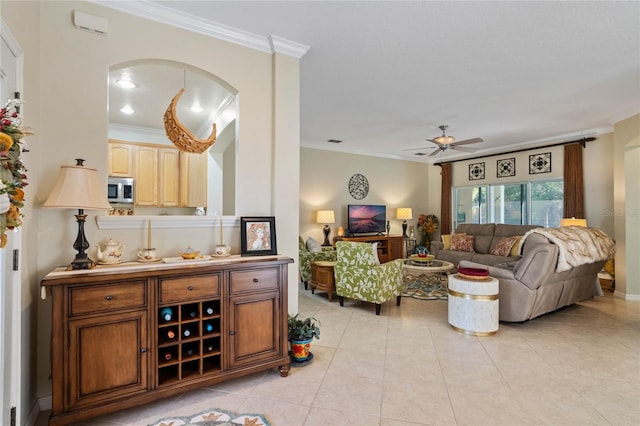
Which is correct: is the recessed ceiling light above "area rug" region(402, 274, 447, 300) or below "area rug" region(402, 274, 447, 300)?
above

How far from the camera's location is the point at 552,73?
3.45 metres

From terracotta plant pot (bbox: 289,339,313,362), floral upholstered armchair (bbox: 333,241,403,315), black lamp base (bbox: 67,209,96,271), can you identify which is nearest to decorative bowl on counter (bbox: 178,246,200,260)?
black lamp base (bbox: 67,209,96,271)

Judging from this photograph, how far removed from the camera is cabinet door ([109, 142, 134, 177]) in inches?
197

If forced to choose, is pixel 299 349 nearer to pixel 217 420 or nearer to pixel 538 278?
pixel 217 420

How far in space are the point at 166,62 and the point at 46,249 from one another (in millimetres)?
1589

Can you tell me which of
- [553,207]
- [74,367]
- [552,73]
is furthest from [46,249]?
[553,207]

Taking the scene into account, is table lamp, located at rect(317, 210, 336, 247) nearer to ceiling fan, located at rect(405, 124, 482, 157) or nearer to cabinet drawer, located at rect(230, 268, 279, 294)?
ceiling fan, located at rect(405, 124, 482, 157)

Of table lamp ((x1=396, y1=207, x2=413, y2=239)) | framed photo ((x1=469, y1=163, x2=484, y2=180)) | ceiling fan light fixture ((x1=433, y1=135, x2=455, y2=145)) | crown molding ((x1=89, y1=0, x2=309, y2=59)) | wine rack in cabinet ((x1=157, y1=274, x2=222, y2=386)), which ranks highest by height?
crown molding ((x1=89, y1=0, x2=309, y2=59))

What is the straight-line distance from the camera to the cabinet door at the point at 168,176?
5.38 metres

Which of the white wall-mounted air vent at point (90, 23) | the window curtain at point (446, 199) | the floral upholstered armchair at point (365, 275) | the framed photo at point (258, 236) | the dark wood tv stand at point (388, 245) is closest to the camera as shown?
the white wall-mounted air vent at point (90, 23)

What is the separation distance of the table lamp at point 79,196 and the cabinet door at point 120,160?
3.41 m

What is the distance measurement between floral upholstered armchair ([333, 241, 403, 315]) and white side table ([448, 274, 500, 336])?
93cm

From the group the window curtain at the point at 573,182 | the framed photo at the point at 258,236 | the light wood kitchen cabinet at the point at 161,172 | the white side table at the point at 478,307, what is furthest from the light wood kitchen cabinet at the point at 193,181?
the window curtain at the point at 573,182

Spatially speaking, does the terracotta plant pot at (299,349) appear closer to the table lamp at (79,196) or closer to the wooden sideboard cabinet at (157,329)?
the wooden sideboard cabinet at (157,329)
